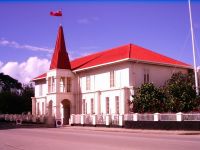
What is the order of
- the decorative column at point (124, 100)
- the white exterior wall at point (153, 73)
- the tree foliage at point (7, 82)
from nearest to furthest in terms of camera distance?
the decorative column at point (124, 100)
the white exterior wall at point (153, 73)
the tree foliage at point (7, 82)

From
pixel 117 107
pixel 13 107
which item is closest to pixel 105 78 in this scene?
pixel 117 107

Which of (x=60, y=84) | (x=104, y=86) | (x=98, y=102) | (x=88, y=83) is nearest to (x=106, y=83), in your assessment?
(x=104, y=86)

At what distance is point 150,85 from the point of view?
3553 centimetres

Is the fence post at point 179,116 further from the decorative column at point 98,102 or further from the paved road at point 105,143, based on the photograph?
the decorative column at point 98,102

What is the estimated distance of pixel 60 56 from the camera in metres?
47.9

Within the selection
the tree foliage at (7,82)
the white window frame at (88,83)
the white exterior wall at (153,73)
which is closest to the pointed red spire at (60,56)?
the white window frame at (88,83)

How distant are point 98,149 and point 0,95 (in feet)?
189

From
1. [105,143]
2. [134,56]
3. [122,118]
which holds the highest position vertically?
[134,56]

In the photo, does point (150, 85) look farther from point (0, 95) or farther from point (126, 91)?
point (0, 95)

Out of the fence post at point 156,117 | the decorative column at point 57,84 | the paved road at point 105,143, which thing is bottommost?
the paved road at point 105,143

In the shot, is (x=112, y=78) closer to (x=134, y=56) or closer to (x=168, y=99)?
(x=134, y=56)

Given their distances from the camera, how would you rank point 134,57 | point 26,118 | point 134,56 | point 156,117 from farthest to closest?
1. point 26,118
2. point 134,56
3. point 134,57
4. point 156,117

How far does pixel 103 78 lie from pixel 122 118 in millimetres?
8362

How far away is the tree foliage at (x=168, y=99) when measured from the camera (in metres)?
33.3
